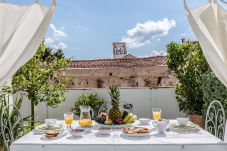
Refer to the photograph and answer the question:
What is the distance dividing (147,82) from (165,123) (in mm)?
6658

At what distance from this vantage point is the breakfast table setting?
7.50 ft

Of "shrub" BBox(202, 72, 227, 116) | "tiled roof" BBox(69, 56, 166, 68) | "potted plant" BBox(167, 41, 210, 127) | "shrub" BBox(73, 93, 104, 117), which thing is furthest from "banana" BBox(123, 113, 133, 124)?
"tiled roof" BBox(69, 56, 166, 68)

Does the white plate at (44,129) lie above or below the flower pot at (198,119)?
above

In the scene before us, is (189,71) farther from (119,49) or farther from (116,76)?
(119,49)

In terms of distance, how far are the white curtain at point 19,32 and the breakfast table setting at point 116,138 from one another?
657 mm

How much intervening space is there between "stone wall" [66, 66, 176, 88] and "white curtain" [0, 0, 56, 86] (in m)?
6.42

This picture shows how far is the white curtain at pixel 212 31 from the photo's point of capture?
272 cm

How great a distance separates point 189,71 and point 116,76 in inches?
150

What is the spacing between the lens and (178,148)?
2.29 metres

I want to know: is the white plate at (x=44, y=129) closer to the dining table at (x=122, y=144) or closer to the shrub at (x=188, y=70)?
the dining table at (x=122, y=144)

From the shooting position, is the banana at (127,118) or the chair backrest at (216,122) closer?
the chair backrest at (216,122)

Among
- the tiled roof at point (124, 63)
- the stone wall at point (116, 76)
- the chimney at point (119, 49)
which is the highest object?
the chimney at point (119, 49)

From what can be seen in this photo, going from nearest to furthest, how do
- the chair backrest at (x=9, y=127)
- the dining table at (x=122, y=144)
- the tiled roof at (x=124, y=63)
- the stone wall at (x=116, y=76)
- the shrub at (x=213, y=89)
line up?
the dining table at (x=122, y=144), the chair backrest at (x=9, y=127), the shrub at (x=213, y=89), the stone wall at (x=116, y=76), the tiled roof at (x=124, y=63)

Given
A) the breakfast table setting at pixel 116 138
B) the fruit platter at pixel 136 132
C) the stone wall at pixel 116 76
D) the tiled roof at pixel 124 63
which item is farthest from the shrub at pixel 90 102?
the fruit platter at pixel 136 132
